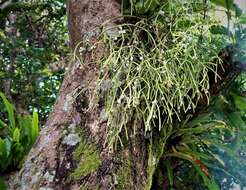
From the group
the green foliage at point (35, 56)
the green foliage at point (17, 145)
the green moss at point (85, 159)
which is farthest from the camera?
the green foliage at point (35, 56)

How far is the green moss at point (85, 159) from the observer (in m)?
0.85

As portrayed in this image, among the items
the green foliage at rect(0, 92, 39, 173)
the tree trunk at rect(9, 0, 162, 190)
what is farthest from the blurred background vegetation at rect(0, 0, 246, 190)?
the tree trunk at rect(9, 0, 162, 190)

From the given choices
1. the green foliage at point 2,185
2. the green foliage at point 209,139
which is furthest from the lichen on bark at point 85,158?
the green foliage at point 2,185

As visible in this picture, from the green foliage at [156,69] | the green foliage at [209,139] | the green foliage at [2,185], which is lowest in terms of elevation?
the green foliage at [2,185]

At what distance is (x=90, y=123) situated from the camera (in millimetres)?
899

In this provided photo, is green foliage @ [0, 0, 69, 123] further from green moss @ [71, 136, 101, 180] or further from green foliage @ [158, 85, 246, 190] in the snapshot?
green moss @ [71, 136, 101, 180]

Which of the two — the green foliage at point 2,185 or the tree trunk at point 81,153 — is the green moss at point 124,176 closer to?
the tree trunk at point 81,153

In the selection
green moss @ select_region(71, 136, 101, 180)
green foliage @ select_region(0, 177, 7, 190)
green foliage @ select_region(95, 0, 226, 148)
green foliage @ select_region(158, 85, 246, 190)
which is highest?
green foliage @ select_region(95, 0, 226, 148)

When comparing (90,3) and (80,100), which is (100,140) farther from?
(90,3)

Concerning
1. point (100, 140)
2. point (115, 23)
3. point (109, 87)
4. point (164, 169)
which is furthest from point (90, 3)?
point (164, 169)

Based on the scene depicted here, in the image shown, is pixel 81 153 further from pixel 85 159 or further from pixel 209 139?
pixel 209 139

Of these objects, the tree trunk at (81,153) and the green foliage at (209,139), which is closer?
the tree trunk at (81,153)

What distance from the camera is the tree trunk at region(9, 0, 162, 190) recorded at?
847 millimetres

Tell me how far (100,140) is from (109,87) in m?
0.12
